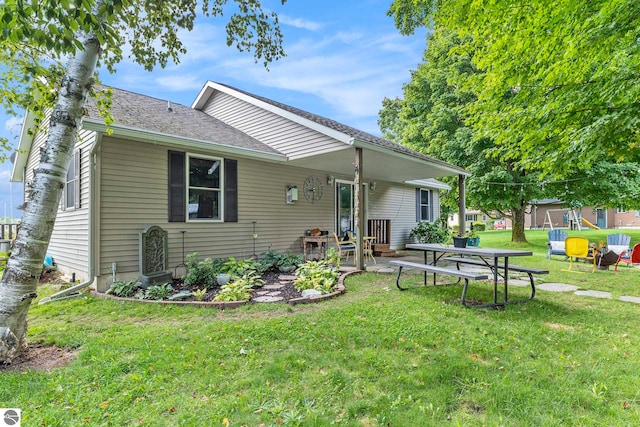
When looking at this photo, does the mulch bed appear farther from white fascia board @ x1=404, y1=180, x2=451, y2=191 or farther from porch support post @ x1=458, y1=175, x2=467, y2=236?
white fascia board @ x1=404, y1=180, x2=451, y2=191

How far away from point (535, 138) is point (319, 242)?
5.15 metres

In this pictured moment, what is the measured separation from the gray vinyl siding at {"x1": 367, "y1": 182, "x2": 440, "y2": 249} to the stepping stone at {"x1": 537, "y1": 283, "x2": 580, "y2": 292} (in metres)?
5.78

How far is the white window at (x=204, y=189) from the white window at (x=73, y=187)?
74.1 inches

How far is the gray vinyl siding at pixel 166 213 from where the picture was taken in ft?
17.9

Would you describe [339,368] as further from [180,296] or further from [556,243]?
[556,243]

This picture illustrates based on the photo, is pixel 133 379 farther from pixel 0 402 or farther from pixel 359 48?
pixel 359 48

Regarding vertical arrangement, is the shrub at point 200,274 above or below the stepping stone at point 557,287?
above

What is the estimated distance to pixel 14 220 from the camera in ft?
36.0

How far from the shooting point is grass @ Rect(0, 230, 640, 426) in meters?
2.01

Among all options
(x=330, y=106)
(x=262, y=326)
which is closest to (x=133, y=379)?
(x=262, y=326)

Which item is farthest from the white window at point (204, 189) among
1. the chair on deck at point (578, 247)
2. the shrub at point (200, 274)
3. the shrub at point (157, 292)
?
the chair on deck at point (578, 247)

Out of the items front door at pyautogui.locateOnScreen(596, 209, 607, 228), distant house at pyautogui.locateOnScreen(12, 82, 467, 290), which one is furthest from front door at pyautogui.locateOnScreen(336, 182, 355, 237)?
front door at pyautogui.locateOnScreen(596, 209, 607, 228)

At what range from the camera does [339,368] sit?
8.37ft

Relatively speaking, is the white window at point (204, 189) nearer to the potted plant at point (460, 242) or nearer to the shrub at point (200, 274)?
the shrub at point (200, 274)
